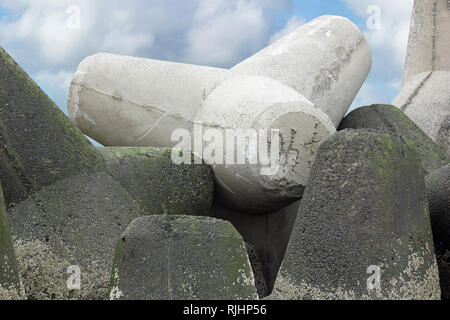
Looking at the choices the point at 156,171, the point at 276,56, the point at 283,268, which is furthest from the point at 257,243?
the point at 283,268

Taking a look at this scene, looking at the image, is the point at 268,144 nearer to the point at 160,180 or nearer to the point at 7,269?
the point at 160,180

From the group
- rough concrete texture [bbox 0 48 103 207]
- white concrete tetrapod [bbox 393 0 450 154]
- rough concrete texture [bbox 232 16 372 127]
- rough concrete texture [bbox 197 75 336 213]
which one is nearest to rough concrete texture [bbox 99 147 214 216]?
rough concrete texture [bbox 197 75 336 213]

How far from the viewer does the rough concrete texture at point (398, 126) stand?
329 cm

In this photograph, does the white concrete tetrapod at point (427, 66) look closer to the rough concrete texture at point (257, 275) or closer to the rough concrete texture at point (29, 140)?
the rough concrete texture at point (257, 275)

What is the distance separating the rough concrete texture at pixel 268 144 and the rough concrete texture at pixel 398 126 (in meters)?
0.55

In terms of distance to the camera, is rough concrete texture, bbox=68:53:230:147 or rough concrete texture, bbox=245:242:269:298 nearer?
rough concrete texture, bbox=245:242:269:298

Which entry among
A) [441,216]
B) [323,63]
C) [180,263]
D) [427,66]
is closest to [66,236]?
[180,263]

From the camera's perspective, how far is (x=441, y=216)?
7.76 feet

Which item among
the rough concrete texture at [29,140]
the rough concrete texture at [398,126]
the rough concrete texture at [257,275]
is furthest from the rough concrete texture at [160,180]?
the rough concrete texture at [398,126]

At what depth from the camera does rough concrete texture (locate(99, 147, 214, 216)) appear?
279 cm

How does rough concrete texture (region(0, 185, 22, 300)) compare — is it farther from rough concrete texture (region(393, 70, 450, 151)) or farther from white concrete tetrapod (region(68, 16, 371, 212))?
rough concrete texture (region(393, 70, 450, 151))

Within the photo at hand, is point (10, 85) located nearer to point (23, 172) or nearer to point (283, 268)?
point (23, 172)

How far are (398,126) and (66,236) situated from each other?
2057 mm

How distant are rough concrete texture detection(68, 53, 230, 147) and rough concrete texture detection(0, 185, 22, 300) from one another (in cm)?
161
